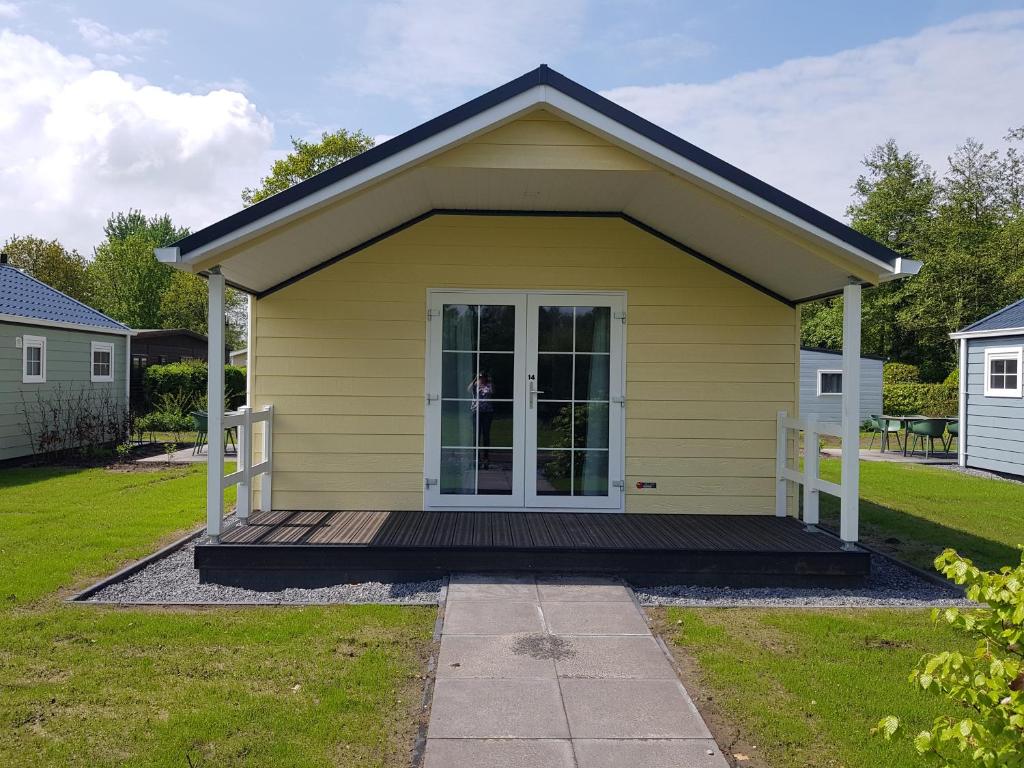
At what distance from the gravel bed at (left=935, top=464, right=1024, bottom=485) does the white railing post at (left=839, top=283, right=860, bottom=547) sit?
7.07 m

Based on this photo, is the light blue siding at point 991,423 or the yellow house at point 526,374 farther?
the light blue siding at point 991,423

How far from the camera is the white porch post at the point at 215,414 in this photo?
4680 mm

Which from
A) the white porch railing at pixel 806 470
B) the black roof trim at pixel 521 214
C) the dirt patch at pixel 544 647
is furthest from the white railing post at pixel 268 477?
the white porch railing at pixel 806 470

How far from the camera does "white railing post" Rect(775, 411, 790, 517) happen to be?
5.93 m

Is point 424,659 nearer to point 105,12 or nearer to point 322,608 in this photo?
point 322,608

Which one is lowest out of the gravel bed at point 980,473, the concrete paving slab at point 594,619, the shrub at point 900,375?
the concrete paving slab at point 594,619

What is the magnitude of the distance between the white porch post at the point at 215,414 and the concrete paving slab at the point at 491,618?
171 cm

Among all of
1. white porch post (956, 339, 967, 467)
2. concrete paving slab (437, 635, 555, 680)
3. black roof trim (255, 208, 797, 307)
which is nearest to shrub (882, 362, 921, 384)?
white porch post (956, 339, 967, 467)

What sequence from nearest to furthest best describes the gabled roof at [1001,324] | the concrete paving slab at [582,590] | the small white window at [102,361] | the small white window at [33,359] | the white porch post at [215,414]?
the concrete paving slab at [582,590] → the white porch post at [215,414] → the gabled roof at [1001,324] → the small white window at [33,359] → the small white window at [102,361]

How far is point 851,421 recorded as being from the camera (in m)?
4.78

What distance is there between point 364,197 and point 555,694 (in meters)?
3.26

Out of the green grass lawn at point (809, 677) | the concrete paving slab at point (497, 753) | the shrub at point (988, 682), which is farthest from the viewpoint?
the green grass lawn at point (809, 677)

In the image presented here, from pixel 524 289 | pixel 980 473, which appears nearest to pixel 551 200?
pixel 524 289

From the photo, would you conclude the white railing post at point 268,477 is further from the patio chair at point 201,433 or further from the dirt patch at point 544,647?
the patio chair at point 201,433
